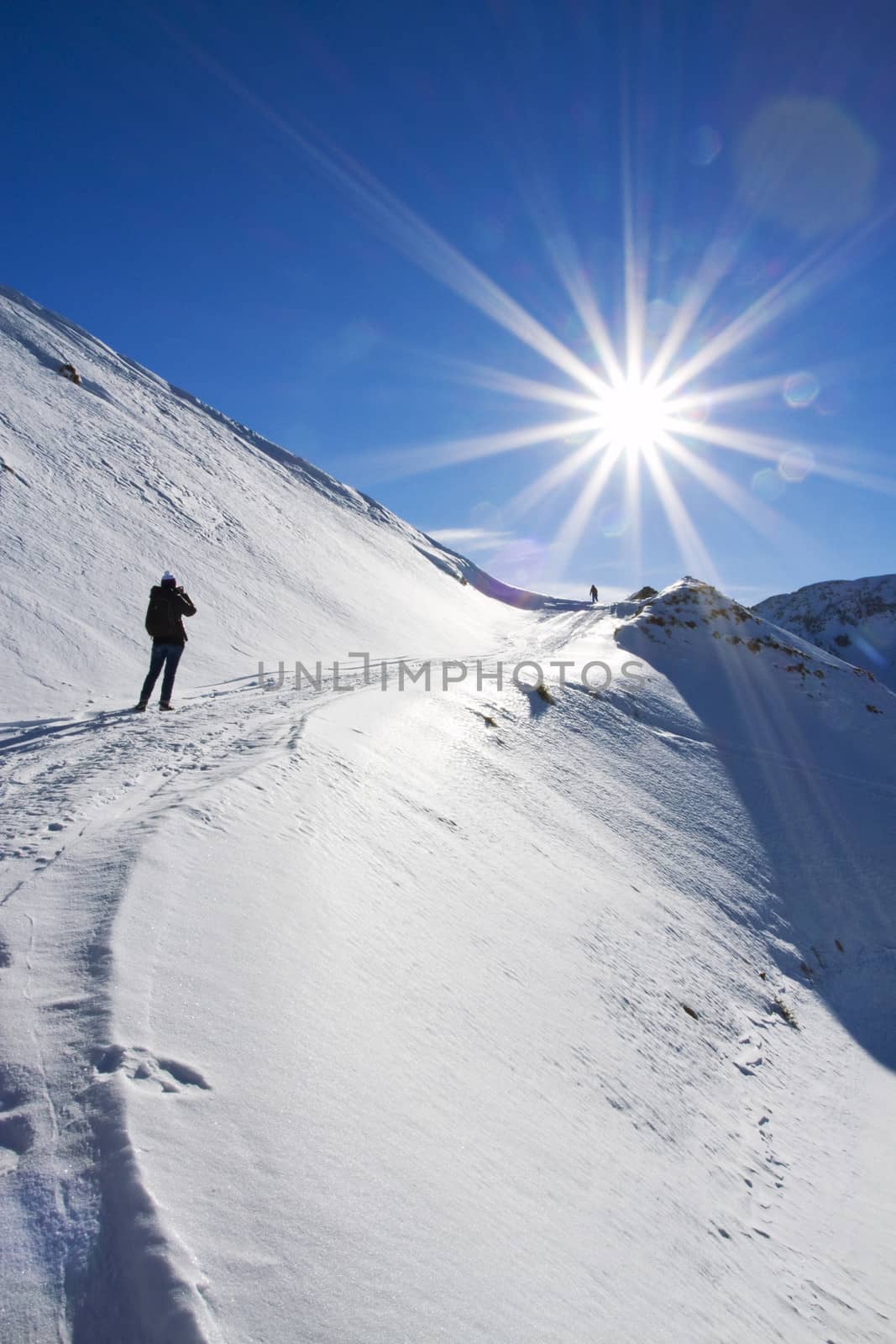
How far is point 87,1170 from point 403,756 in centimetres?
638

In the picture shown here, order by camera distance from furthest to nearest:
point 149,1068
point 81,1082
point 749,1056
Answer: point 749,1056, point 149,1068, point 81,1082

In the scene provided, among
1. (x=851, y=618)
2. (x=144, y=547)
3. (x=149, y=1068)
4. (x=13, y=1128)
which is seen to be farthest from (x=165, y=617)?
(x=851, y=618)

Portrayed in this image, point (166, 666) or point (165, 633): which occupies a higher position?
point (165, 633)

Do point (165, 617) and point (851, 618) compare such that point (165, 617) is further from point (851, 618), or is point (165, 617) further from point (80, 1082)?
point (851, 618)

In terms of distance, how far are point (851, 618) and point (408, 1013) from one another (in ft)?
217

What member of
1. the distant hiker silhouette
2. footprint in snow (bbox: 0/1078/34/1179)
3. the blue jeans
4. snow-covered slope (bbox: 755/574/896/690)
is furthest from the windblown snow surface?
snow-covered slope (bbox: 755/574/896/690)

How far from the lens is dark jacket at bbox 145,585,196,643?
9328 millimetres

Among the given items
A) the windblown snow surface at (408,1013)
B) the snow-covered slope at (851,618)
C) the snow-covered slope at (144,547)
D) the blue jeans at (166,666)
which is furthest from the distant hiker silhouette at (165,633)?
the snow-covered slope at (851,618)

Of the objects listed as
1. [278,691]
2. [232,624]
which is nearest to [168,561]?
[232,624]

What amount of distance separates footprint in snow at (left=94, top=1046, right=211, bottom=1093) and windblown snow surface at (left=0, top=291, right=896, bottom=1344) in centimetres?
1

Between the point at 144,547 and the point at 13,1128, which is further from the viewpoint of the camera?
the point at 144,547

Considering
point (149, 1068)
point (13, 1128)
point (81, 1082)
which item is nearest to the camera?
point (13, 1128)

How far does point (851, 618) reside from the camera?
58.1 meters

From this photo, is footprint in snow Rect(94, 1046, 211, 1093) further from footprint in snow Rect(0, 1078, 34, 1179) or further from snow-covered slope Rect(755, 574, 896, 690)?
snow-covered slope Rect(755, 574, 896, 690)
